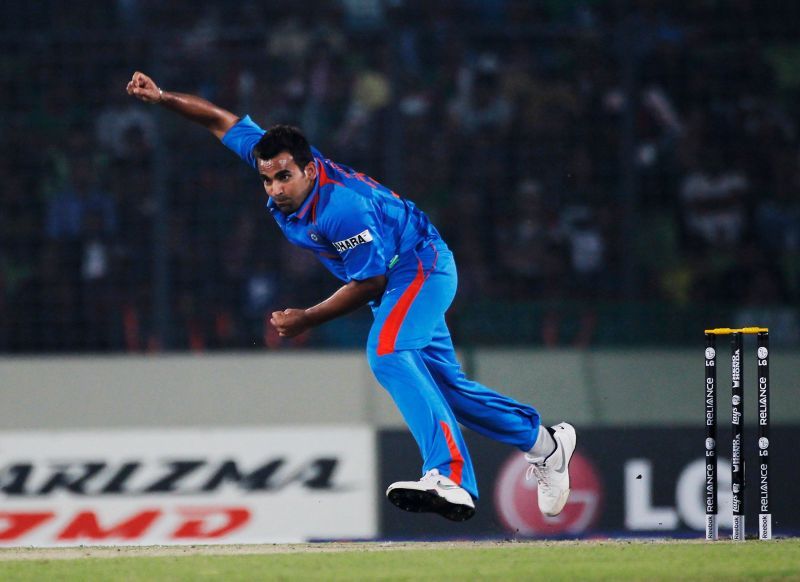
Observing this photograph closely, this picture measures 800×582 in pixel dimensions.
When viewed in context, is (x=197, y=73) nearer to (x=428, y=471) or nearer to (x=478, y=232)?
(x=478, y=232)

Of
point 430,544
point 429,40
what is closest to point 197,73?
point 429,40

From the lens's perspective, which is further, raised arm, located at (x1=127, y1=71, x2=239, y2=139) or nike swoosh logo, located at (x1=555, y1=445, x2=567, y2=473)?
nike swoosh logo, located at (x1=555, y1=445, x2=567, y2=473)

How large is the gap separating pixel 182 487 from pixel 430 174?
3128 mm

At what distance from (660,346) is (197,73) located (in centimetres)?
385

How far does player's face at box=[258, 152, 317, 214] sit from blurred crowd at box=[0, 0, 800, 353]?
3435 millimetres

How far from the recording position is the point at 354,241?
5.52 m

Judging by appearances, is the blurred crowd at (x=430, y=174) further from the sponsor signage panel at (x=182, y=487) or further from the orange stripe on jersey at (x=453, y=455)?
Answer: the orange stripe on jersey at (x=453, y=455)

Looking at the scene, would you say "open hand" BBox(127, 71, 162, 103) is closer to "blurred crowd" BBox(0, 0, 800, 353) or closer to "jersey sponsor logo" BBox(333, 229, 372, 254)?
"jersey sponsor logo" BBox(333, 229, 372, 254)

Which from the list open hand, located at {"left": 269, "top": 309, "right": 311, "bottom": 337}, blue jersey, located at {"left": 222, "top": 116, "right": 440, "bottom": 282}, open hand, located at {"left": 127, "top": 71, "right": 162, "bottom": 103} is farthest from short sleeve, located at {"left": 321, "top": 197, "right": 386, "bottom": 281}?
open hand, located at {"left": 127, "top": 71, "right": 162, "bottom": 103}

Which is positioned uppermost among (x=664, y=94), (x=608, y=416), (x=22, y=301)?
(x=664, y=94)

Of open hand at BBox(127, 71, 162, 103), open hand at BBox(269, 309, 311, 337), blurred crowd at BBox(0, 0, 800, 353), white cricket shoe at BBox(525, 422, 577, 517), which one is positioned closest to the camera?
open hand at BBox(269, 309, 311, 337)

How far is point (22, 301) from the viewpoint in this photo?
363 inches

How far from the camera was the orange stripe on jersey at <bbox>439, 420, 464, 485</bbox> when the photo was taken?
5.58m

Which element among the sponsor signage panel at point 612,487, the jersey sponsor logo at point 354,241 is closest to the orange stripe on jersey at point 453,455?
the jersey sponsor logo at point 354,241
